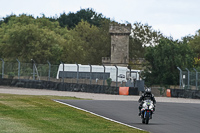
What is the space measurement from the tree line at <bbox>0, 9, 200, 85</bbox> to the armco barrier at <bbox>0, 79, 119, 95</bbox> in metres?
15.3

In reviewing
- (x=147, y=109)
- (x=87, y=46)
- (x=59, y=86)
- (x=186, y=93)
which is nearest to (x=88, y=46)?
(x=87, y=46)

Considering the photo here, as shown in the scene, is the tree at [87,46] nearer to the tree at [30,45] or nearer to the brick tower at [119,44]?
the brick tower at [119,44]

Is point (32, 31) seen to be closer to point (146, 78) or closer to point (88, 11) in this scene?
point (146, 78)

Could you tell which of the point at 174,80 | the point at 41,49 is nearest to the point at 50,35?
the point at 41,49

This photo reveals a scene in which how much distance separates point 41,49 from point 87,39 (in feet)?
109

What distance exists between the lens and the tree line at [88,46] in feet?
200

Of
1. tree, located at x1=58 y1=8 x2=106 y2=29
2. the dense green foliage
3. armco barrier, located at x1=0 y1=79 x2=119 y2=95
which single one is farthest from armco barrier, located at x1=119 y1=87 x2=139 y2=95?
tree, located at x1=58 y1=8 x2=106 y2=29

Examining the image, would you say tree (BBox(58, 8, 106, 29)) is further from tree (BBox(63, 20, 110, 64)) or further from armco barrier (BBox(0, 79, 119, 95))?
armco barrier (BBox(0, 79, 119, 95))

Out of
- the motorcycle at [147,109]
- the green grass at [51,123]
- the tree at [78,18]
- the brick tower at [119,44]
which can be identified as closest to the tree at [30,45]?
the brick tower at [119,44]

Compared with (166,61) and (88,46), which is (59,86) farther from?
(88,46)

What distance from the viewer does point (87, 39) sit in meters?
115

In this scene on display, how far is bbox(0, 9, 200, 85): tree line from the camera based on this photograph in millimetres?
60969

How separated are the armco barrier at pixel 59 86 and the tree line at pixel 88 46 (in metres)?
15.3

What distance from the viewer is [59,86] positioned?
4647cm
